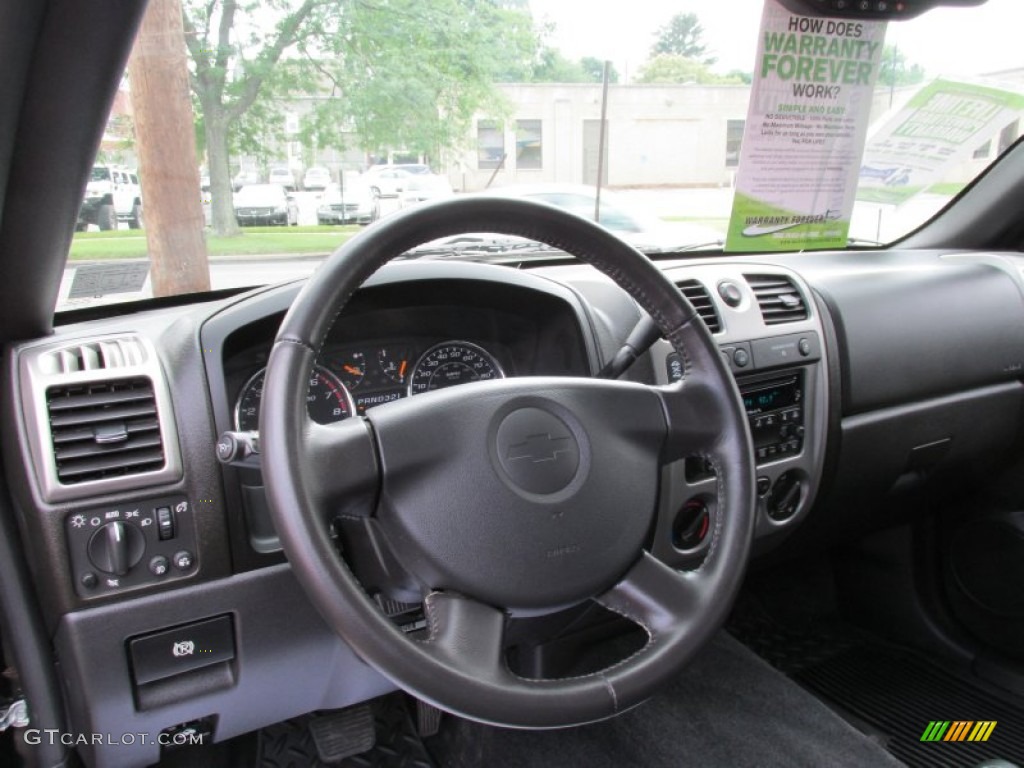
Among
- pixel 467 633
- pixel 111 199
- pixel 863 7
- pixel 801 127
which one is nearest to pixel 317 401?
pixel 111 199

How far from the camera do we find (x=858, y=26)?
6.64 feet

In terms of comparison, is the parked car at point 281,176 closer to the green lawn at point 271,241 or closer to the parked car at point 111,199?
the green lawn at point 271,241

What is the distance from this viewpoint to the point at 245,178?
1522mm

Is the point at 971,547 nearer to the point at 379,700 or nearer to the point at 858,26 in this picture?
the point at 858,26

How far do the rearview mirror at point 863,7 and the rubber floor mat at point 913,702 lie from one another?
→ 1.76 meters

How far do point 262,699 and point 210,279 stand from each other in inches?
32.5

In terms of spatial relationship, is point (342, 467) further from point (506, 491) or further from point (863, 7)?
point (863, 7)

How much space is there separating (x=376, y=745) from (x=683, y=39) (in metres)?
1.91

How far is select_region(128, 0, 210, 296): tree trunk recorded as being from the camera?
1314mm

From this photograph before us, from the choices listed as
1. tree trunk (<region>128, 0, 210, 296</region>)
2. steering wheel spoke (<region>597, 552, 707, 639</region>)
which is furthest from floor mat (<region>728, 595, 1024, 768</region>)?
tree trunk (<region>128, 0, 210, 296</region>)

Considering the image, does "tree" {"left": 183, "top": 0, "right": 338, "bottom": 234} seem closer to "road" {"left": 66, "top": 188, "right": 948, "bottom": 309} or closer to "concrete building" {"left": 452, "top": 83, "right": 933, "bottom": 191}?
"road" {"left": 66, "top": 188, "right": 948, "bottom": 309}

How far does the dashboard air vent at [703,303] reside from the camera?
1773mm

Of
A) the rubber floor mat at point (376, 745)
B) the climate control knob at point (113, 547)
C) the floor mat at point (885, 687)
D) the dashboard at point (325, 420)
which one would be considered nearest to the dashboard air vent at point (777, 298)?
the dashboard at point (325, 420)

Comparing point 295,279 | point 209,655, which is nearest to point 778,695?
point 209,655
